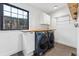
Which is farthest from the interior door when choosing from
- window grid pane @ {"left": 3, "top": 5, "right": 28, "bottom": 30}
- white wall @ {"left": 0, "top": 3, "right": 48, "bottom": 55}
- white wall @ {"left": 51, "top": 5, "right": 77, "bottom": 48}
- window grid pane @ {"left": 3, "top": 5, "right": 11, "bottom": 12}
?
window grid pane @ {"left": 3, "top": 5, "right": 11, "bottom": 12}

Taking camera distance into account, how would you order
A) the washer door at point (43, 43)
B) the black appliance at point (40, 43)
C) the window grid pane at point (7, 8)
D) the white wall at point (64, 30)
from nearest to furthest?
the window grid pane at point (7, 8), the white wall at point (64, 30), the black appliance at point (40, 43), the washer door at point (43, 43)

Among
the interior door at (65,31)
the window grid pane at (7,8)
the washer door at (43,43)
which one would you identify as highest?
the window grid pane at (7,8)

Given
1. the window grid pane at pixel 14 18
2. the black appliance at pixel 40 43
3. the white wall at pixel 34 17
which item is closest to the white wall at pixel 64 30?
the white wall at pixel 34 17

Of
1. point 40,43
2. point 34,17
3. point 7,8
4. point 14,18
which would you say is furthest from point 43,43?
point 7,8

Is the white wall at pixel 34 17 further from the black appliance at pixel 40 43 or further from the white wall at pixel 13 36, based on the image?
the black appliance at pixel 40 43

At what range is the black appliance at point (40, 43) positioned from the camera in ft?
5.42

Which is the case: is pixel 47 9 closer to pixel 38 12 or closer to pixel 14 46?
pixel 38 12

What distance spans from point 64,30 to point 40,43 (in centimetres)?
56

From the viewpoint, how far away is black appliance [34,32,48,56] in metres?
1.65

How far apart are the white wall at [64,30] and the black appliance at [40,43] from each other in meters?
0.36

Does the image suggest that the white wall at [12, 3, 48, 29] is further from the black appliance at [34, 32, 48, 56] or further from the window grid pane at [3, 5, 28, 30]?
the black appliance at [34, 32, 48, 56]

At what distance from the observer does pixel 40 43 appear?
1.77 metres

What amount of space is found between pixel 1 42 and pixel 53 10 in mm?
1002

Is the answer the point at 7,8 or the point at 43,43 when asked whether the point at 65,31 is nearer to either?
the point at 43,43
